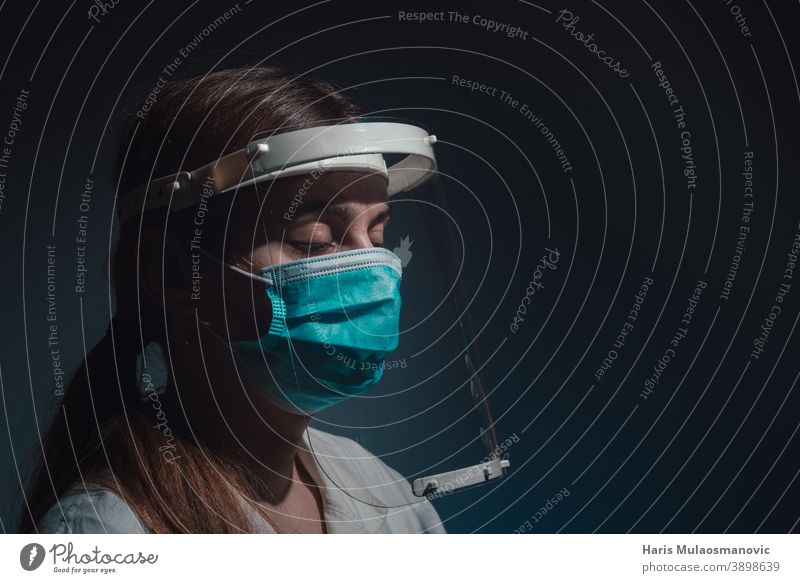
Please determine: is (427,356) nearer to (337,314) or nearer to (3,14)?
(337,314)

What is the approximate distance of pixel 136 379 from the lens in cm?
127

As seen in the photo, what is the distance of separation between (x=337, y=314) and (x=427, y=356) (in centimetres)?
29

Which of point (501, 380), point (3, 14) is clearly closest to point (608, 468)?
point (501, 380)

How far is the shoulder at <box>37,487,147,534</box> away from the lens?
115 cm

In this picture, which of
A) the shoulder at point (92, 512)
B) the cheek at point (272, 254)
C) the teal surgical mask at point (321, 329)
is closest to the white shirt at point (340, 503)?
the shoulder at point (92, 512)

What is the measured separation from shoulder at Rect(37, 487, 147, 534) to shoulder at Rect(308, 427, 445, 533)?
36 cm

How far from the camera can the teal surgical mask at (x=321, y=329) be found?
3.99 feet

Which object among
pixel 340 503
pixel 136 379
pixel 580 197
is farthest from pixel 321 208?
pixel 580 197

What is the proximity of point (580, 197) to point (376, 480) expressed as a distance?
656mm

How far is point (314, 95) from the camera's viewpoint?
129 centimetres

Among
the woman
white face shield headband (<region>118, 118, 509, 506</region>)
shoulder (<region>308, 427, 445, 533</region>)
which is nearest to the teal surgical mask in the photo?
the woman

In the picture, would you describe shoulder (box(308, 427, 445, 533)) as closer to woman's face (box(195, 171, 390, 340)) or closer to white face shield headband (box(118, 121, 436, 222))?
woman's face (box(195, 171, 390, 340))

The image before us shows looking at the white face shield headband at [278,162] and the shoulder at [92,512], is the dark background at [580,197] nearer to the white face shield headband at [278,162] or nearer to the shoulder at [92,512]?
the white face shield headband at [278,162]
